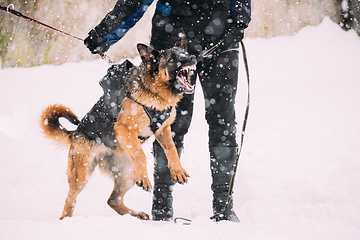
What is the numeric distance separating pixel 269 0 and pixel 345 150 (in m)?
6.65

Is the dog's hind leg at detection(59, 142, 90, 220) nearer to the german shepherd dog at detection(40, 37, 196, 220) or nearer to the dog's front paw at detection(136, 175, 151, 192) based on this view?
the german shepherd dog at detection(40, 37, 196, 220)

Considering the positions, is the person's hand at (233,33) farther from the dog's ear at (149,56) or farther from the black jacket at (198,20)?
the dog's ear at (149,56)

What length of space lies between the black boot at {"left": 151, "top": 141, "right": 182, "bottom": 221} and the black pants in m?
0.41

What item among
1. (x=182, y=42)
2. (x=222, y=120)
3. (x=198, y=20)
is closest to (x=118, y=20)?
(x=182, y=42)

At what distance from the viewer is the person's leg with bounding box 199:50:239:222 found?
220 cm

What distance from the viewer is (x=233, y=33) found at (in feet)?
7.11

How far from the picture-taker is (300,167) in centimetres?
329

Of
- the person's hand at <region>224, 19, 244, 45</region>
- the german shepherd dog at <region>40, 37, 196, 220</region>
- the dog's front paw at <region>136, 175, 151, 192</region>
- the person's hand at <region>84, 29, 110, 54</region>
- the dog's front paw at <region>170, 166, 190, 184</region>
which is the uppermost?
the person's hand at <region>224, 19, 244, 45</region>

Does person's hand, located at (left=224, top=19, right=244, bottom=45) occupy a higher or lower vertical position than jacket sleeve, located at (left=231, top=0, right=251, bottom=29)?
lower

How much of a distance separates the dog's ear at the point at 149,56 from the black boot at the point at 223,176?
2.51 feet

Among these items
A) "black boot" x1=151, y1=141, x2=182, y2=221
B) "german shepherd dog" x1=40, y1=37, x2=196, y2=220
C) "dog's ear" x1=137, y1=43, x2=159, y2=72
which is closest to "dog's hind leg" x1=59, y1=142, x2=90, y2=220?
"german shepherd dog" x1=40, y1=37, x2=196, y2=220

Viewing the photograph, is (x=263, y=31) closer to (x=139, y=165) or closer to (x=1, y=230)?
(x=139, y=165)

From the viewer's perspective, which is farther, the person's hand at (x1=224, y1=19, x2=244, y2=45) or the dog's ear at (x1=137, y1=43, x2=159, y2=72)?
the person's hand at (x1=224, y1=19, x2=244, y2=45)

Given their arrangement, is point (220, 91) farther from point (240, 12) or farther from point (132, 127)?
point (132, 127)
